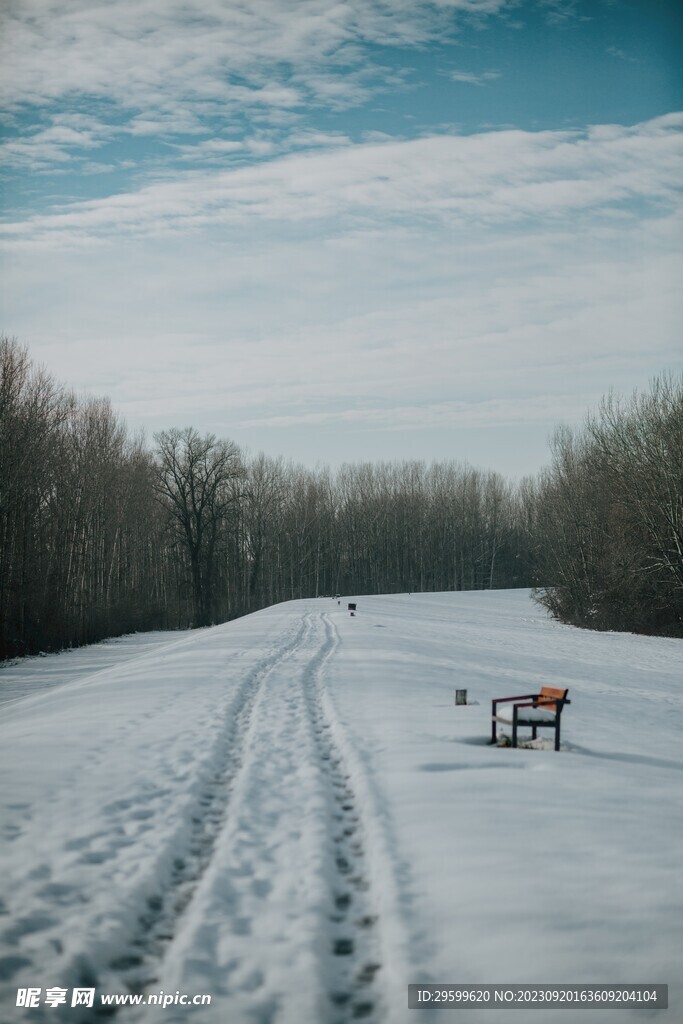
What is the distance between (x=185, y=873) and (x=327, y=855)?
975 mm

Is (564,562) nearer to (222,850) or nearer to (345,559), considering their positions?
(222,850)

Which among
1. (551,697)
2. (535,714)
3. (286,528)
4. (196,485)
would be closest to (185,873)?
(535,714)

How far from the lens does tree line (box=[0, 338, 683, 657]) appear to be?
30.7m

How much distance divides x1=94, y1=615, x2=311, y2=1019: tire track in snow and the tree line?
2361 centimetres

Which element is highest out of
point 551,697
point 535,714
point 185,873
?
point 551,697

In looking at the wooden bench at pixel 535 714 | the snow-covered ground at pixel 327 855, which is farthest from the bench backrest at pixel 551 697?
the snow-covered ground at pixel 327 855

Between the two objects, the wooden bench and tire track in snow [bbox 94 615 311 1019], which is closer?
tire track in snow [bbox 94 615 311 1019]

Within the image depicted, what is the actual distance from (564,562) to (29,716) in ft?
98.3

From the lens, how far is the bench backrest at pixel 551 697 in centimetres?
898

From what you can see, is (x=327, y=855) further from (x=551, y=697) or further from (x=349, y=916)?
(x=551, y=697)

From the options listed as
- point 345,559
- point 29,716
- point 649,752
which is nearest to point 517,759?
point 649,752

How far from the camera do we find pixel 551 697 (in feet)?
30.5

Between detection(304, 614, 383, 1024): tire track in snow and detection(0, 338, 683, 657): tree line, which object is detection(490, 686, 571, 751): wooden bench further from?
detection(0, 338, 683, 657): tree line

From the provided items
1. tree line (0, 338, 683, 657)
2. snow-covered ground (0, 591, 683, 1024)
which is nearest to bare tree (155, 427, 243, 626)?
tree line (0, 338, 683, 657)
